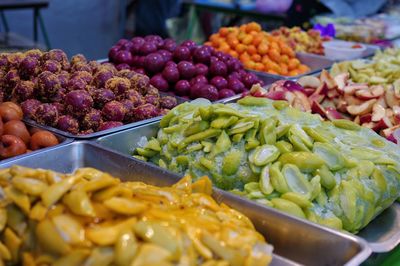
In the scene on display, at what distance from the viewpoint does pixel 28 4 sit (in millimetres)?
4027

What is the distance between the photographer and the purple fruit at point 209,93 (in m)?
2.04

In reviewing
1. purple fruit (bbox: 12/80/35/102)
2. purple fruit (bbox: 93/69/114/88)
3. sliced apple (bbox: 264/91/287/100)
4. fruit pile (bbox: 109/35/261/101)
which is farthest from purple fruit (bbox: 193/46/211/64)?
purple fruit (bbox: 12/80/35/102)

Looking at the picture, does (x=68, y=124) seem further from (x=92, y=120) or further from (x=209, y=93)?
(x=209, y=93)

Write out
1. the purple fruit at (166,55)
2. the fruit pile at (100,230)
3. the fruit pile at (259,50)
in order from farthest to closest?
1. the fruit pile at (259,50)
2. the purple fruit at (166,55)
3. the fruit pile at (100,230)

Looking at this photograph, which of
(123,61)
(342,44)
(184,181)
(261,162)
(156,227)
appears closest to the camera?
(156,227)

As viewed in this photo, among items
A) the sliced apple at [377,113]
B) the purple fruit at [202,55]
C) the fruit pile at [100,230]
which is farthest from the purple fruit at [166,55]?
the fruit pile at [100,230]

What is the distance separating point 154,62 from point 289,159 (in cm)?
104

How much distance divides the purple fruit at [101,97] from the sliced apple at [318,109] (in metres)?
0.77

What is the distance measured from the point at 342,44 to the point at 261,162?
2.27 metres

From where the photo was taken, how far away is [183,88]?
2072 millimetres

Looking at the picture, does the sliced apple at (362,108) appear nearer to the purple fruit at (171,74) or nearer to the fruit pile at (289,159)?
the fruit pile at (289,159)

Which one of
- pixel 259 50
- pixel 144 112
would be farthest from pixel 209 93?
pixel 259 50

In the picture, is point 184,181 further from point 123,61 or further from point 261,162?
point 123,61

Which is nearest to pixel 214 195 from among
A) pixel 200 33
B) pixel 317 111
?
pixel 317 111
